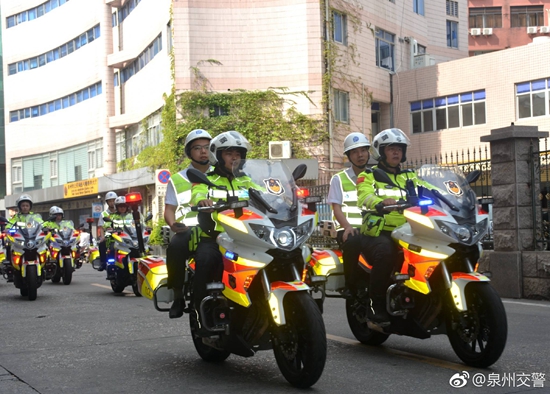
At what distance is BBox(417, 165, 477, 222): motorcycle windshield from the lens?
654cm

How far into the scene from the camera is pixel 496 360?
6.09 m

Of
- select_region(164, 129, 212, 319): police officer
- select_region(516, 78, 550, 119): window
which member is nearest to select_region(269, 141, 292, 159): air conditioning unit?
select_region(516, 78, 550, 119): window

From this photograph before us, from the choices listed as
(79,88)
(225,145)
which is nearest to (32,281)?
(225,145)

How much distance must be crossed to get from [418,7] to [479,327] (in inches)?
1366

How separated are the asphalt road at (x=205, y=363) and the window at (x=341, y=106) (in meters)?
22.5

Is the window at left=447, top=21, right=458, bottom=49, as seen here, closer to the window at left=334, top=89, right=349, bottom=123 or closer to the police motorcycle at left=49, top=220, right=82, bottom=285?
the window at left=334, top=89, right=349, bottom=123

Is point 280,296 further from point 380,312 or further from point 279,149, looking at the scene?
point 279,149

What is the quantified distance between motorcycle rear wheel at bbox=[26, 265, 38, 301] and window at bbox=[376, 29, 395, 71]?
2395 cm

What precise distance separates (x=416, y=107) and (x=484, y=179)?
76.8ft

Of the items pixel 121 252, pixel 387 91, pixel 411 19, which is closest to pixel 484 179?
pixel 121 252

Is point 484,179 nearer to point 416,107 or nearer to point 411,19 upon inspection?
point 416,107

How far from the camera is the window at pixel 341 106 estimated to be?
106 ft

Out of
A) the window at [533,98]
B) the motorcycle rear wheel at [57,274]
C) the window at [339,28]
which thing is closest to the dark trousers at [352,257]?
the motorcycle rear wheel at [57,274]

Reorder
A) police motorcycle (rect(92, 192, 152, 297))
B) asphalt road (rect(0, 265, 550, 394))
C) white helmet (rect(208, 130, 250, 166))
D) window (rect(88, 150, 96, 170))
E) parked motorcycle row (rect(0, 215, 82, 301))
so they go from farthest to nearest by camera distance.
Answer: window (rect(88, 150, 96, 170))
police motorcycle (rect(92, 192, 152, 297))
parked motorcycle row (rect(0, 215, 82, 301))
white helmet (rect(208, 130, 250, 166))
asphalt road (rect(0, 265, 550, 394))
